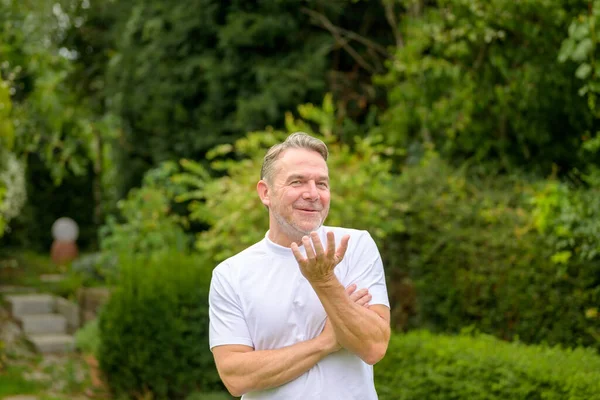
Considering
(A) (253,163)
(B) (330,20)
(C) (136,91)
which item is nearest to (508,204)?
(A) (253,163)

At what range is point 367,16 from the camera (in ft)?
31.9

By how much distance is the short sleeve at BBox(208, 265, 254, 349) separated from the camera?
2479mm

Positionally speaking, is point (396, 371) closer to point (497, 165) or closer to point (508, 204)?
point (508, 204)

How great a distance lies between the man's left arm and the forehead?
250mm

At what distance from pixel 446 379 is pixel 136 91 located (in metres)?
7.17

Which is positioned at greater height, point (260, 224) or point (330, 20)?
point (330, 20)

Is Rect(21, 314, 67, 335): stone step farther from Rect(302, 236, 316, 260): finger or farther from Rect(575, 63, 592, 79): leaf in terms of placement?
Rect(302, 236, 316, 260): finger

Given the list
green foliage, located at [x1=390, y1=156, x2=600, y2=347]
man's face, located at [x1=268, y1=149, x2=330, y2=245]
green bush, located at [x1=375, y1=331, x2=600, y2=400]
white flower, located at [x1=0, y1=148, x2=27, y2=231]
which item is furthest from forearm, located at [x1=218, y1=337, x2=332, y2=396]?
white flower, located at [x1=0, y1=148, x2=27, y2=231]

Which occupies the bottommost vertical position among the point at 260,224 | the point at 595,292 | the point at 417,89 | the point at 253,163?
the point at 595,292

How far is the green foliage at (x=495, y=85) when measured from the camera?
6441 mm

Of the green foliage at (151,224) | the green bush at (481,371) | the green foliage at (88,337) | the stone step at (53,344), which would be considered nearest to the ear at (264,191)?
the green bush at (481,371)

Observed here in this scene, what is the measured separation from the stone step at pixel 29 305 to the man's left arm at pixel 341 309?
9539mm

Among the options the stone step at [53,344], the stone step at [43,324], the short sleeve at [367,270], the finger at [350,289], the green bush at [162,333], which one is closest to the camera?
the finger at [350,289]

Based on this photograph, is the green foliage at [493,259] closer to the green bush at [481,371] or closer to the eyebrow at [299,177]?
the green bush at [481,371]
